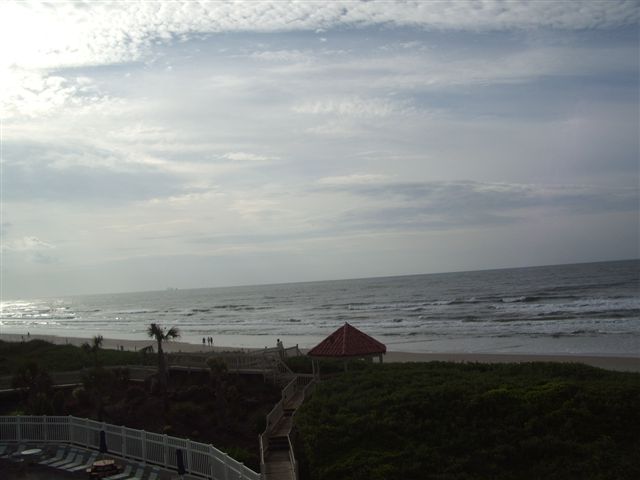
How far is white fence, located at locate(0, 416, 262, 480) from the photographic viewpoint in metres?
14.3

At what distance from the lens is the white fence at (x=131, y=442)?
14289mm

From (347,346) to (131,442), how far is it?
28.4 feet

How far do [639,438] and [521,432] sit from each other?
262 centimetres

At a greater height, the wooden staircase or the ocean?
the wooden staircase

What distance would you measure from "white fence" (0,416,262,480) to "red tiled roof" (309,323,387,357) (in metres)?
8.06

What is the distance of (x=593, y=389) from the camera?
16.4 m

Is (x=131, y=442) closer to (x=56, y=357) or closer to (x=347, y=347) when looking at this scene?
(x=347, y=347)

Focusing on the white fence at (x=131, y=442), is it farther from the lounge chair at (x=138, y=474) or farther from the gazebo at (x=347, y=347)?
the gazebo at (x=347, y=347)

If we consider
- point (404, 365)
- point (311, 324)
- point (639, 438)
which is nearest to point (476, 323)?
point (311, 324)

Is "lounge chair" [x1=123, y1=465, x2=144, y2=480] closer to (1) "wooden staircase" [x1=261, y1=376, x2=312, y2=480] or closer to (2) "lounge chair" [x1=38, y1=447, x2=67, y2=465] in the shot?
(2) "lounge chair" [x1=38, y1=447, x2=67, y2=465]

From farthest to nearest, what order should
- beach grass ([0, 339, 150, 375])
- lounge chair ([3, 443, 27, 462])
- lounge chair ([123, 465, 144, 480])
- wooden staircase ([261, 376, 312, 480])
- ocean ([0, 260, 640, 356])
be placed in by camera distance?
ocean ([0, 260, 640, 356]) → beach grass ([0, 339, 150, 375]) → lounge chair ([3, 443, 27, 462]) → lounge chair ([123, 465, 144, 480]) → wooden staircase ([261, 376, 312, 480])

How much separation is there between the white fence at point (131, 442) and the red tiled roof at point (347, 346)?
317 inches

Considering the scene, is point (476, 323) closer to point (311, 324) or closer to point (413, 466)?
point (311, 324)

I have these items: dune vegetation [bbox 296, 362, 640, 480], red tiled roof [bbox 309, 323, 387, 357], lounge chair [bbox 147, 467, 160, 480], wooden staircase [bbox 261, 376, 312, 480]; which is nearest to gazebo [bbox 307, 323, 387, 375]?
red tiled roof [bbox 309, 323, 387, 357]
